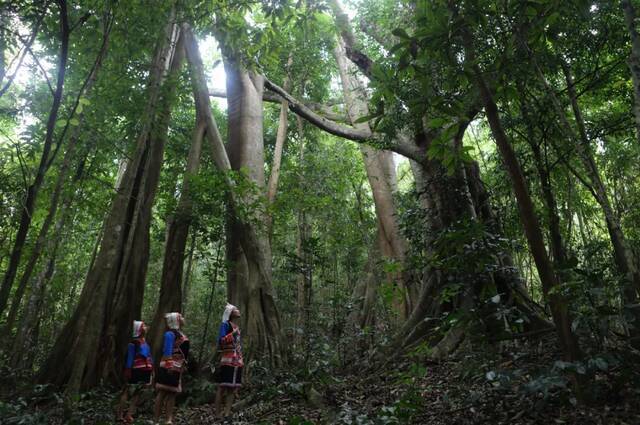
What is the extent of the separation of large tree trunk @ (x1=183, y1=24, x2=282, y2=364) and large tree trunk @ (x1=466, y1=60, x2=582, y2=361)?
202 inches

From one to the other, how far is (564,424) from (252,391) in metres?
4.18

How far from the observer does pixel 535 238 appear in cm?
275

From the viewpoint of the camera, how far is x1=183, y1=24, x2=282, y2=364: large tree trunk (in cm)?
762

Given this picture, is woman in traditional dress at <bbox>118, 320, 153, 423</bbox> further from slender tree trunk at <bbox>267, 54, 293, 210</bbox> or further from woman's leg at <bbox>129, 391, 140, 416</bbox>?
slender tree trunk at <bbox>267, 54, 293, 210</bbox>

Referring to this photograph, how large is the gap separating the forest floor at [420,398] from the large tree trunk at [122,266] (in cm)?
57

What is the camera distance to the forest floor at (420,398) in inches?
112

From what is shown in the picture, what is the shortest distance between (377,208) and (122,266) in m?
6.27

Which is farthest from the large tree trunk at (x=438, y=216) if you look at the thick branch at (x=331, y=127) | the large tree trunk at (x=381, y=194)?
the large tree trunk at (x=381, y=194)

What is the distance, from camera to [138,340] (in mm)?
5977

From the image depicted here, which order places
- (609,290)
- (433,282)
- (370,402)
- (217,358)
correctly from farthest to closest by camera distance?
1. (217,358)
2. (433,282)
3. (370,402)
4. (609,290)

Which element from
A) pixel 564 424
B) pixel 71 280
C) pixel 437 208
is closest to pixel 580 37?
pixel 437 208

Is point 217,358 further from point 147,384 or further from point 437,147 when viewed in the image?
point 437,147

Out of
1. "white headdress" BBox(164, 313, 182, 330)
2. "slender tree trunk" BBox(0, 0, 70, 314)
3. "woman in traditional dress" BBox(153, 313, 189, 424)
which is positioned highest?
"slender tree trunk" BBox(0, 0, 70, 314)

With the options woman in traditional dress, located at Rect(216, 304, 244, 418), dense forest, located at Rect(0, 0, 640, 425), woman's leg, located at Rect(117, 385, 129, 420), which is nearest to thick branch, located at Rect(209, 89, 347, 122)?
dense forest, located at Rect(0, 0, 640, 425)
